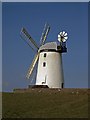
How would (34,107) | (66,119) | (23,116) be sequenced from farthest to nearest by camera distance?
(34,107), (23,116), (66,119)

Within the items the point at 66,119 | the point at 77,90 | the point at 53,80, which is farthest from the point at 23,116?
the point at 53,80

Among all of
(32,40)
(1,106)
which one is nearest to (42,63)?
(32,40)

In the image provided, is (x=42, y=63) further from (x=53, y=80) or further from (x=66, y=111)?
(x=66, y=111)

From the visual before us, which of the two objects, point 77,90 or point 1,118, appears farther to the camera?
point 77,90

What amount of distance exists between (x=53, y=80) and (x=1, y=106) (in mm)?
16491

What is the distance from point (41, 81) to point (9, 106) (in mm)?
17213

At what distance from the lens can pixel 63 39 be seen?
3978cm

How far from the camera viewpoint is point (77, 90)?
31047 millimetres

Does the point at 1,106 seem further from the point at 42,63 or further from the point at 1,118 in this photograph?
the point at 42,63

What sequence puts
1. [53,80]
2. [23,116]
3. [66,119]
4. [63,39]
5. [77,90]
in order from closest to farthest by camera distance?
[66,119] < [23,116] < [77,90] < [53,80] < [63,39]

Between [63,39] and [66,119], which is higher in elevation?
[63,39]

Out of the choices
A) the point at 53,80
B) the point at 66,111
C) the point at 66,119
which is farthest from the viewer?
the point at 53,80

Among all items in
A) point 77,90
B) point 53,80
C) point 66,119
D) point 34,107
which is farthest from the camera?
point 53,80

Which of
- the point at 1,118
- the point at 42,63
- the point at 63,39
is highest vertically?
the point at 63,39
